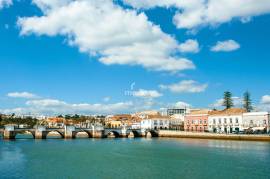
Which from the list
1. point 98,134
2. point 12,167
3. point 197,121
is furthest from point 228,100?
→ point 12,167

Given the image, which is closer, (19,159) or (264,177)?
(264,177)

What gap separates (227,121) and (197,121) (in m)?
13.7

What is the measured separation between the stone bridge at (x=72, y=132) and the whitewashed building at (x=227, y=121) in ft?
63.7

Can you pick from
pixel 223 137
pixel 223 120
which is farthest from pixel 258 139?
pixel 223 120

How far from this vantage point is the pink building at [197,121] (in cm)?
11912

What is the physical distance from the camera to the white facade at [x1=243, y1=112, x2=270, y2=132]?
9775cm

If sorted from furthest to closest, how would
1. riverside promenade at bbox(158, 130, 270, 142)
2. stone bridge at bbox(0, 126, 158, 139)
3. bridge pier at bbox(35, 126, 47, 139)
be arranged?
1. bridge pier at bbox(35, 126, 47, 139)
2. stone bridge at bbox(0, 126, 158, 139)
3. riverside promenade at bbox(158, 130, 270, 142)

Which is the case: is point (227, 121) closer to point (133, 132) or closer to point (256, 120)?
point (256, 120)

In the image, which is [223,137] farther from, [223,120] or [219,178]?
[219,178]

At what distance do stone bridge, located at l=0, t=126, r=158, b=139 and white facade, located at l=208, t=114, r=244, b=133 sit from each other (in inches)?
755

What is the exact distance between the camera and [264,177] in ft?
121

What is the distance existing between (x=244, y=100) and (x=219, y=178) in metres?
94.4

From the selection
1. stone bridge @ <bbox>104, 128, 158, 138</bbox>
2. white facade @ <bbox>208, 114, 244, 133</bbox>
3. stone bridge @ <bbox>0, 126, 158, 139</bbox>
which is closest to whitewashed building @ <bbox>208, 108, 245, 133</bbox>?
white facade @ <bbox>208, 114, 244, 133</bbox>

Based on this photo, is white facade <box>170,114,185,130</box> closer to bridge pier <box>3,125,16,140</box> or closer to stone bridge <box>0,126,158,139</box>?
stone bridge <box>0,126,158,139</box>
